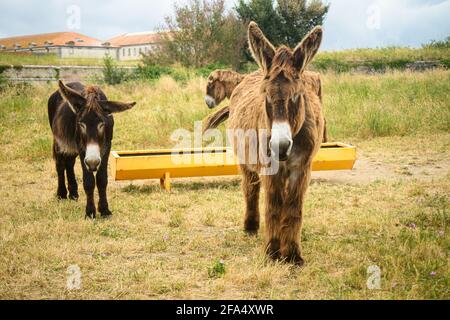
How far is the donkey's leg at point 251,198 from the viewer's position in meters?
5.10

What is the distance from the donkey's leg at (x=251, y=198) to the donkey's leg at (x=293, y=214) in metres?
0.88

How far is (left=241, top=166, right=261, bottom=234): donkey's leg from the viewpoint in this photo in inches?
201

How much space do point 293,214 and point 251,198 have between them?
1.16m

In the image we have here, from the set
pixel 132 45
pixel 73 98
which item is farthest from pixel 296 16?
pixel 132 45

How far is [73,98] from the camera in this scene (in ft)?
18.3

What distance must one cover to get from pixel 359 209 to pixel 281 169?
2684 millimetres

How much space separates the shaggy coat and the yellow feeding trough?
2730 millimetres

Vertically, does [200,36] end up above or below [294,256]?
above

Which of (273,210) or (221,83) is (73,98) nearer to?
(273,210)

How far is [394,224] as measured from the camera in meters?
5.62

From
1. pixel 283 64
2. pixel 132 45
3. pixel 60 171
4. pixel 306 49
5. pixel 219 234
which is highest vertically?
pixel 132 45

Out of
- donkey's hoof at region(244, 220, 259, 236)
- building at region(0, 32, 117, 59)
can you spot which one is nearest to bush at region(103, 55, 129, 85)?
donkey's hoof at region(244, 220, 259, 236)
